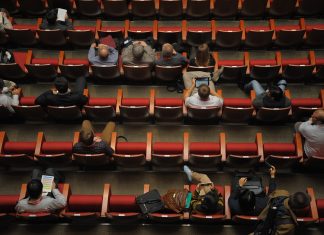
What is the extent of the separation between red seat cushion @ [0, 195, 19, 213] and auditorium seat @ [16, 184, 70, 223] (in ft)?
0.11

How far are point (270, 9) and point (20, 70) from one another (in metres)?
1.53

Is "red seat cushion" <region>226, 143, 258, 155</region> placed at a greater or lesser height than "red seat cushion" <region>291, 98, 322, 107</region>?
lesser

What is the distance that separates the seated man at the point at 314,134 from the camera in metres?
1.85

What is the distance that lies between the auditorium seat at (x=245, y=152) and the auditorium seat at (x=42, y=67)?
1036mm

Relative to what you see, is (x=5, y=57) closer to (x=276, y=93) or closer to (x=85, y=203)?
(x=85, y=203)

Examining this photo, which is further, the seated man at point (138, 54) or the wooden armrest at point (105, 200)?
the seated man at point (138, 54)

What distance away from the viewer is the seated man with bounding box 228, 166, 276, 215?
169 cm

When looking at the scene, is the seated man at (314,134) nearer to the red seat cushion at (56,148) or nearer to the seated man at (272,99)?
the seated man at (272,99)

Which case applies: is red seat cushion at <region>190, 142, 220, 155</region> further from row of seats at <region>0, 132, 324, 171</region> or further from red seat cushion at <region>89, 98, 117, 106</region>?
red seat cushion at <region>89, 98, 117, 106</region>

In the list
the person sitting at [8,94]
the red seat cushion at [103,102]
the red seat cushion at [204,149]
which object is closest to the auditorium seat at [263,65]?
the red seat cushion at [204,149]

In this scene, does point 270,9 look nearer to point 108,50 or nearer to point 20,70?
point 108,50

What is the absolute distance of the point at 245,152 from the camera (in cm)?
198

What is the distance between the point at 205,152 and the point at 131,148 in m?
0.36

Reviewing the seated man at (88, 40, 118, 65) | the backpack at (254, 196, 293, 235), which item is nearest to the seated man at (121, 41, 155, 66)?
the seated man at (88, 40, 118, 65)
